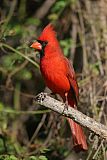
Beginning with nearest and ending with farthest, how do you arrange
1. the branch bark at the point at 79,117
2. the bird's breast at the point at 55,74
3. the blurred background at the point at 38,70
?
the branch bark at the point at 79,117
the bird's breast at the point at 55,74
the blurred background at the point at 38,70

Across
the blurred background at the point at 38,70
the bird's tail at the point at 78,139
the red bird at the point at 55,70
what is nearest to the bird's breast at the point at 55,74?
the red bird at the point at 55,70

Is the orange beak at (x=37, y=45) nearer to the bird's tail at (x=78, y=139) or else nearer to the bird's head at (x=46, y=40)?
the bird's head at (x=46, y=40)

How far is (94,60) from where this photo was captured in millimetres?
4711

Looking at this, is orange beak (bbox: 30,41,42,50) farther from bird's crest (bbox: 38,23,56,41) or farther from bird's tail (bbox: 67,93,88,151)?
bird's tail (bbox: 67,93,88,151)

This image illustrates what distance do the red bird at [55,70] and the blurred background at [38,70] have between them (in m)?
0.15

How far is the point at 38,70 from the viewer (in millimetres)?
5113

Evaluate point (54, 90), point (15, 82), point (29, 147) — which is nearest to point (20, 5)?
point (15, 82)

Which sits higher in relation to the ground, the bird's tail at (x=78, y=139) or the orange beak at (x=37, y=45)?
the orange beak at (x=37, y=45)

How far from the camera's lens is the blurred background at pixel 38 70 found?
420cm

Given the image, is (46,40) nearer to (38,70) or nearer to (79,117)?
(79,117)

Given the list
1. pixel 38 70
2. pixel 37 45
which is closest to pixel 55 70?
pixel 37 45

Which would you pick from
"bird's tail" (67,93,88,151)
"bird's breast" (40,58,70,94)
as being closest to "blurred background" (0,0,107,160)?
"bird's tail" (67,93,88,151)

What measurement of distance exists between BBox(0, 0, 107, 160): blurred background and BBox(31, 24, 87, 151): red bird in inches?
5.8

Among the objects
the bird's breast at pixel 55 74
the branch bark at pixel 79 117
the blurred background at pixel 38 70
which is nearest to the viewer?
the branch bark at pixel 79 117
